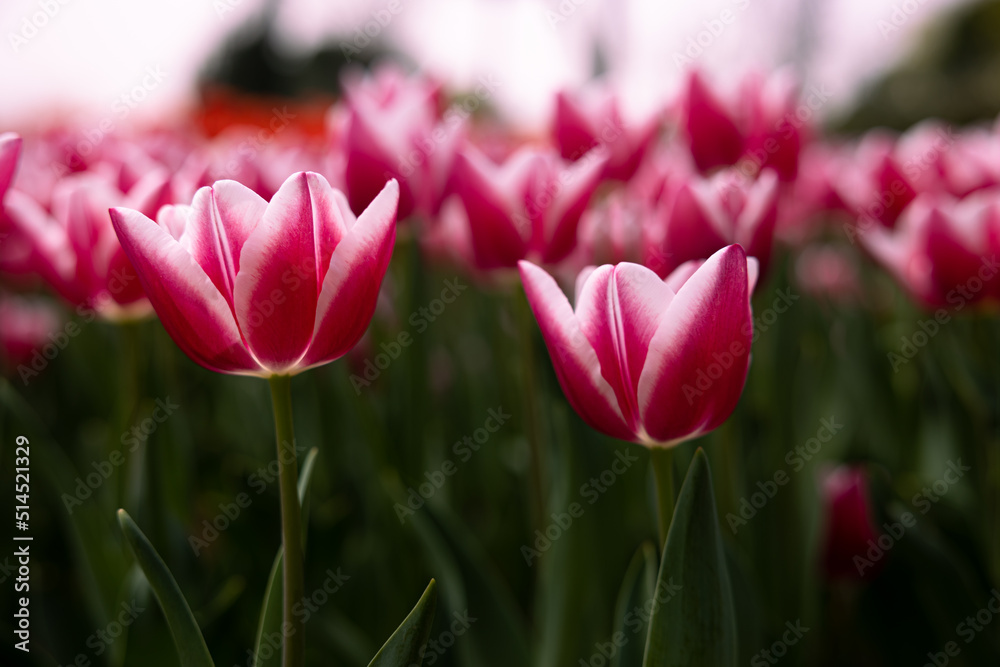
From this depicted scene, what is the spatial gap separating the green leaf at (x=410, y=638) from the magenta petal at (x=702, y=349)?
0.73 feet

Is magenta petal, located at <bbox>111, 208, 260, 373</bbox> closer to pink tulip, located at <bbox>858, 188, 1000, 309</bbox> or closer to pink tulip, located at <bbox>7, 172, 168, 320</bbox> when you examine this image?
pink tulip, located at <bbox>7, 172, 168, 320</bbox>

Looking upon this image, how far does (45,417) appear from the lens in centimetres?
215

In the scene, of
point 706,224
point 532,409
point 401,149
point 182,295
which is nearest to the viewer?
point 182,295

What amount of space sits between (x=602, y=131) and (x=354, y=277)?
89 centimetres

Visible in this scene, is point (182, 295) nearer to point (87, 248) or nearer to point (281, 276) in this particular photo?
point (281, 276)

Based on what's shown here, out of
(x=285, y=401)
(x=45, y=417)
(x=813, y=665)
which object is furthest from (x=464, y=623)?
(x=45, y=417)

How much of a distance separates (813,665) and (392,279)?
1231mm

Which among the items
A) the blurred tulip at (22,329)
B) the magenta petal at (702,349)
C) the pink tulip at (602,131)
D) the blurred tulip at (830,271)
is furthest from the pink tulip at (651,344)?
the blurred tulip at (22,329)

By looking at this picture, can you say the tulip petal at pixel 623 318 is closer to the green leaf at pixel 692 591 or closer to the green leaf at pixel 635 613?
the green leaf at pixel 692 591

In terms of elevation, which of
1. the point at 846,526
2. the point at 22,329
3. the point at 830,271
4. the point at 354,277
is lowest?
the point at 830,271

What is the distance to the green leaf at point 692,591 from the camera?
24.1 inches

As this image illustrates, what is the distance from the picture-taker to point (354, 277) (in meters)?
0.61

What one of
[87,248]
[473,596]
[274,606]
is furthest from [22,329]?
[274,606]

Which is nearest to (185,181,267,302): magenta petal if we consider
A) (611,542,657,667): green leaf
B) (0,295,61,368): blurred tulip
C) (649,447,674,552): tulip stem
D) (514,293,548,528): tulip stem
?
(649,447,674,552): tulip stem
